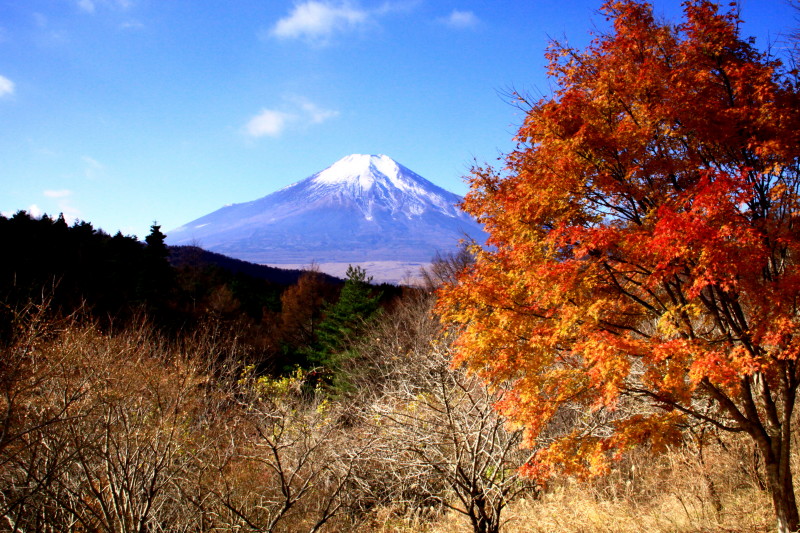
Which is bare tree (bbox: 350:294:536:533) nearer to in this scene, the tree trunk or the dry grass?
the dry grass

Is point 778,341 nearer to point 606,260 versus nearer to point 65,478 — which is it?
point 606,260

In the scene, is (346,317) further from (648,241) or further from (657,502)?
(648,241)

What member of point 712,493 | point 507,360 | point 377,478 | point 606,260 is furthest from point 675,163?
point 377,478

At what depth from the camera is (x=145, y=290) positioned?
99.1ft

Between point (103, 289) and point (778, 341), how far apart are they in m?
33.8

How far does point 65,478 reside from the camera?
670cm

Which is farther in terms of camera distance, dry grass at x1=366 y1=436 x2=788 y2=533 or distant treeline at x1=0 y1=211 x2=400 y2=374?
distant treeline at x1=0 y1=211 x2=400 y2=374

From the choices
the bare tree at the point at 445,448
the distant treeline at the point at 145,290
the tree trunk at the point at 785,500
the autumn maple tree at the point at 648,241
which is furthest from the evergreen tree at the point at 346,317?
the tree trunk at the point at 785,500

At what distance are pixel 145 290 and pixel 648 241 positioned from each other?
1237 inches

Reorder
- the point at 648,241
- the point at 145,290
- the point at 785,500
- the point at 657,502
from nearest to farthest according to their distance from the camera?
the point at 648,241, the point at 785,500, the point at 657,502, the point at 145,290

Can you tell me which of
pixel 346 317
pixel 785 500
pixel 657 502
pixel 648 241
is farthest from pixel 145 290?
pixel 785 500

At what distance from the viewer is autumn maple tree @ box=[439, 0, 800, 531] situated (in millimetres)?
5047

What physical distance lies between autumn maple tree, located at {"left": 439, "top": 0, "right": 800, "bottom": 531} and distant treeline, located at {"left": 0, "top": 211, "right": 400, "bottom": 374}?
53.0ft

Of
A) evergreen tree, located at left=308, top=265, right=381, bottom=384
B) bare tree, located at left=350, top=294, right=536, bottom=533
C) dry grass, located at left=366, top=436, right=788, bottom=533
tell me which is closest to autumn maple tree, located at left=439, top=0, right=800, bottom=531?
bare tree, located at left=350, top=294, right=536, bottom=533
